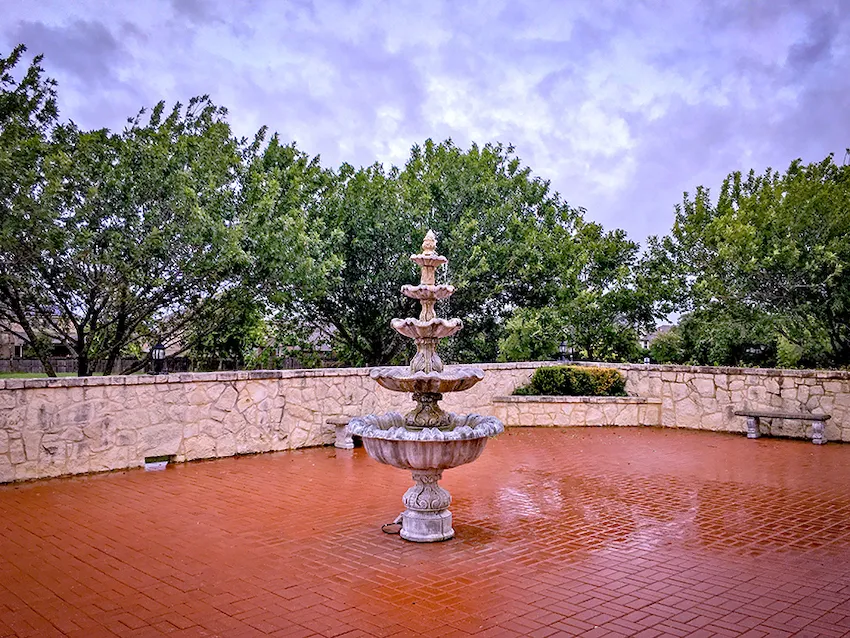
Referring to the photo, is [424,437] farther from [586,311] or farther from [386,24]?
[586,311]

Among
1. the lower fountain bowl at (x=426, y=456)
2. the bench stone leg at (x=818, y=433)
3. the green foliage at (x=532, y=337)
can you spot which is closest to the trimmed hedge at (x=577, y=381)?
the green foliage at (x=532, y=337)

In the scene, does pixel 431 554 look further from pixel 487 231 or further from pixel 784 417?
pixel 487 231

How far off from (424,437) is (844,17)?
12.5 metres

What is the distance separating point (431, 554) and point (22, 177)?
879cm

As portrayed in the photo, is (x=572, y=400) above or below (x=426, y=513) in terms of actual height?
above

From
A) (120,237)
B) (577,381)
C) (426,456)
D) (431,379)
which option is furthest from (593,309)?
(426,456)

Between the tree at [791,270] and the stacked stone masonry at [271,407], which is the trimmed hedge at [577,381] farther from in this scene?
the tree at [791,270]

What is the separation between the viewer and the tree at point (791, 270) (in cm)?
1561

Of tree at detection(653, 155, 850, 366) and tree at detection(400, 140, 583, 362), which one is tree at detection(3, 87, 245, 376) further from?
tree at detection(653, 155, 850, 366)

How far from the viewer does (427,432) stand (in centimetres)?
657

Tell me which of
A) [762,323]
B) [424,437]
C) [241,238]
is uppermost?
[241,238]

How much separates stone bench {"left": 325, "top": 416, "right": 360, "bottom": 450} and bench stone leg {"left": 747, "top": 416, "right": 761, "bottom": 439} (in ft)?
25.3

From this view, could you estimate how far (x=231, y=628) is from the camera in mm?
4625

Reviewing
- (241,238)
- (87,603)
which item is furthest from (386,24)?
(87,603)
